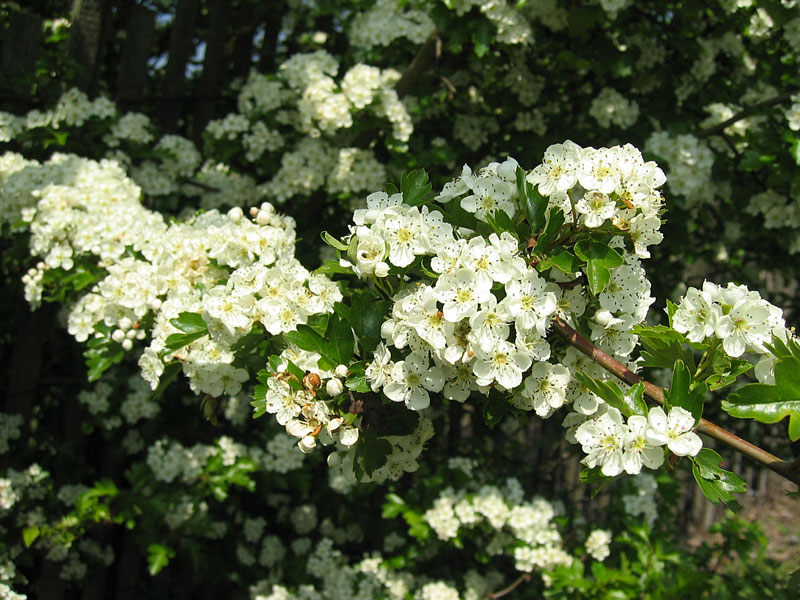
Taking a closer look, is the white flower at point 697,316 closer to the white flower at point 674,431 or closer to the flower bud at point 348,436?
the white flower at point 674,431

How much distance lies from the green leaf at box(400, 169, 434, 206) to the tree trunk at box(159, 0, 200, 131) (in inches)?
115

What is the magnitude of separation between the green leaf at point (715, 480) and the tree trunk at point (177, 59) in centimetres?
357

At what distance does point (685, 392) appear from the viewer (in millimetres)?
1227

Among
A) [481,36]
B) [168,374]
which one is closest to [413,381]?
[168,374]

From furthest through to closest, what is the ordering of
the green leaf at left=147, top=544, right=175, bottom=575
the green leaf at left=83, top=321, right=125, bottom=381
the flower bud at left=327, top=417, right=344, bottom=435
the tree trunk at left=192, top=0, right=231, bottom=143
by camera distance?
the tree trunk at left=192, top=0, right=231, bottom=143 → the green leaf at left=147, top=544, right=175, bottom=575 → the green leaf at left=83, top=321, right=125, bottom=381 → the flower bud at left=327, top=417, right=344, bottom=435

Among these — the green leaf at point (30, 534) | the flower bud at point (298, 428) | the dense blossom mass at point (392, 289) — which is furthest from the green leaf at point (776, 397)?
the green leaf at point (30, 534)

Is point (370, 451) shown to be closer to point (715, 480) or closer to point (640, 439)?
point (640, 439)

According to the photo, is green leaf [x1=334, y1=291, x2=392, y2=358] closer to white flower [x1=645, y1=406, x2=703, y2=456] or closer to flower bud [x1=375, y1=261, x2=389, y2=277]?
flower bud [x1=375, y1=261, x2=389, y2=277]

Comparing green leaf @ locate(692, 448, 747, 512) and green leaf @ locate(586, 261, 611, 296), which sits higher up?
green leaf @ locate(586, 261, 611, 296)

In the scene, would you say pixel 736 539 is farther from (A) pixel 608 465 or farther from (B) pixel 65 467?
(B) pixel 65 467

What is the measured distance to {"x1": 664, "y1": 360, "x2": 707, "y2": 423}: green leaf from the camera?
1219 millimetres

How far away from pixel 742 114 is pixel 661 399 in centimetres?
218

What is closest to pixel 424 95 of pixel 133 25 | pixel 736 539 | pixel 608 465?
pixel 133 25

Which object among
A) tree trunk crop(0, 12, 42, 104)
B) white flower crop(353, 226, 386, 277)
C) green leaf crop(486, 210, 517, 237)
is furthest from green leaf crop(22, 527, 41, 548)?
green leaf crop(486, 210, 517, 237)
